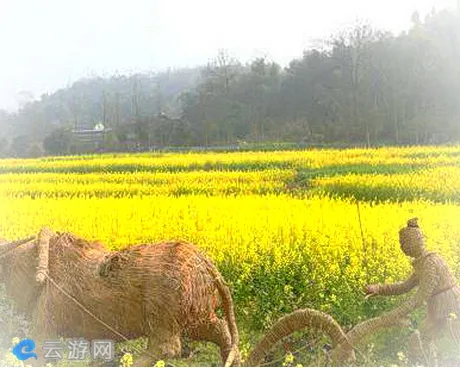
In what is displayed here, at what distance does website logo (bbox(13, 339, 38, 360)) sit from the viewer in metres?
3.28

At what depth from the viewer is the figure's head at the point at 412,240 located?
325 cm

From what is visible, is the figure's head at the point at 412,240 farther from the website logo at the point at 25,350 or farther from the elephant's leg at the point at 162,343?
the website logo at the point at 25,350

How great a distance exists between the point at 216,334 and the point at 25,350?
0.77m

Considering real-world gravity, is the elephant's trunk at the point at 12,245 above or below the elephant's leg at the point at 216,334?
above

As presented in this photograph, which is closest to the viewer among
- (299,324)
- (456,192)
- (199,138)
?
(299,324)

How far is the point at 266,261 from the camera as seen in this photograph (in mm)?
3342

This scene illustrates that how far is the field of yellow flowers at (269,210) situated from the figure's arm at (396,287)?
0.06m

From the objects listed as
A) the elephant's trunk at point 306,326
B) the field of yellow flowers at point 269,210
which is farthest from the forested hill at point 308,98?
the elephant's trunk at point 306,326

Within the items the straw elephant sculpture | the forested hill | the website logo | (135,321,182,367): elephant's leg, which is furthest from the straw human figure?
the website logo

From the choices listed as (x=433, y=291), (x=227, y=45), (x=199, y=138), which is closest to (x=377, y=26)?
(x=227, y=45)

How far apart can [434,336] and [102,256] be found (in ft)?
4.38

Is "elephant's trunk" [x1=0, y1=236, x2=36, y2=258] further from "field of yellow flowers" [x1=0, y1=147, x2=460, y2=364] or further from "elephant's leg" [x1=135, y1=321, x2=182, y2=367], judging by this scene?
"elephant's leg" [x1=135, y1=321, x2=182, y2=367]

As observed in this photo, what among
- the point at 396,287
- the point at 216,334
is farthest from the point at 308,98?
the point at 216,334

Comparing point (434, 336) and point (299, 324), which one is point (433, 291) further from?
point (299, 324)
